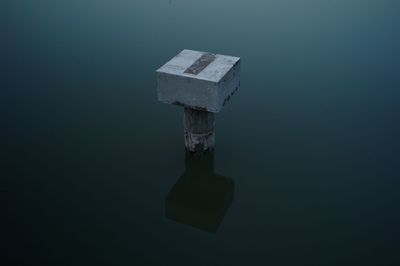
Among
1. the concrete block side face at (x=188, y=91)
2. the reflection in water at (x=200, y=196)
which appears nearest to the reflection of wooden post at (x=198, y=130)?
the reflection in water at (x=200, y=196)

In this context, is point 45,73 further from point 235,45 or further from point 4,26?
point 235,45

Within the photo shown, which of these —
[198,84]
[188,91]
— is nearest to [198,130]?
[188,91]

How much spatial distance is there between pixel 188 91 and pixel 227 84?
483 mm

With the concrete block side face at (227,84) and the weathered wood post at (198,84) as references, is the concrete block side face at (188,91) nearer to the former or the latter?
the weathered wood post at (198,84)

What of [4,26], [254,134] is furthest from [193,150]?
[4,26]

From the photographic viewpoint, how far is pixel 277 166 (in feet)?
18.2

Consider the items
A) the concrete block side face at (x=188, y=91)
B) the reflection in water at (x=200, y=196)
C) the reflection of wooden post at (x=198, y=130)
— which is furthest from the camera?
the reflection of wooden post at (x=198, y=130)

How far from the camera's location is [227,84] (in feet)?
16.1

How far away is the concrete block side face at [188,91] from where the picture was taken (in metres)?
4.67

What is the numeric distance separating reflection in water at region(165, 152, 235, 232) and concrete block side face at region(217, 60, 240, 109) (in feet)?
3.48

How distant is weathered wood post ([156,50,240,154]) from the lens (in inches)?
184

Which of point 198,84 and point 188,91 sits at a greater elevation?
point 198,84

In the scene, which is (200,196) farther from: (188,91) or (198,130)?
(188,91)

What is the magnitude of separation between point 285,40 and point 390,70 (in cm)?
214
